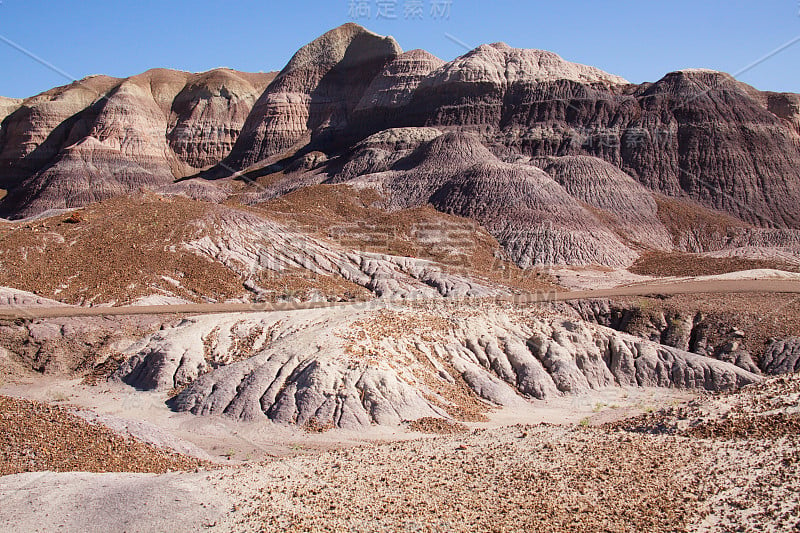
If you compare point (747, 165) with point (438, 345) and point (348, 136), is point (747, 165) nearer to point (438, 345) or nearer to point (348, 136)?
point (348, 136)

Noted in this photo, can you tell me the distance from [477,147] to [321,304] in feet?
133

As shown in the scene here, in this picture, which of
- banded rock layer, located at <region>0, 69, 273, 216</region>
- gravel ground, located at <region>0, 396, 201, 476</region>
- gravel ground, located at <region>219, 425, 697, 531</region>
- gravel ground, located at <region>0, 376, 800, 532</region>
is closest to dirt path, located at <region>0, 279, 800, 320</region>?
gravel ground, located at <region>0, 396, 201, 476</region>

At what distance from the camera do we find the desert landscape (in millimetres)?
12609

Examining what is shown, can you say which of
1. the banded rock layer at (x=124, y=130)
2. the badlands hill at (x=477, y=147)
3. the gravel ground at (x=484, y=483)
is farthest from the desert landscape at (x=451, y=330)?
the banded rock layer at (x=124, y=130)

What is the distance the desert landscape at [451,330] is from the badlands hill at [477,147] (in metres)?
0.39

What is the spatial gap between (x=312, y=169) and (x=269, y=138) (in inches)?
851

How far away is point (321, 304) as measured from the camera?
106ft

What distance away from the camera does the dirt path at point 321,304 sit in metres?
28.2

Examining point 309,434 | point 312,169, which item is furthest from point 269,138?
point 309,434

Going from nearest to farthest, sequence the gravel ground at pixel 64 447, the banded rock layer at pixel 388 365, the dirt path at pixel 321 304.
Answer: the gravel ground at pixel 64 447, the banded rock layer at pixel 388 365, the dirt path at pixel 321 304

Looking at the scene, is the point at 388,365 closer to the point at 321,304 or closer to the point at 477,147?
the point at 321,304

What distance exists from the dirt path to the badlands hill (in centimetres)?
1809

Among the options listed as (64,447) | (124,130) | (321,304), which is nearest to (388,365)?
(64,447)

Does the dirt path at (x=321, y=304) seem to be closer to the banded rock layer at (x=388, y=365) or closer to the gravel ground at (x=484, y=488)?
the banded rock layer at (x=388, y=365)
